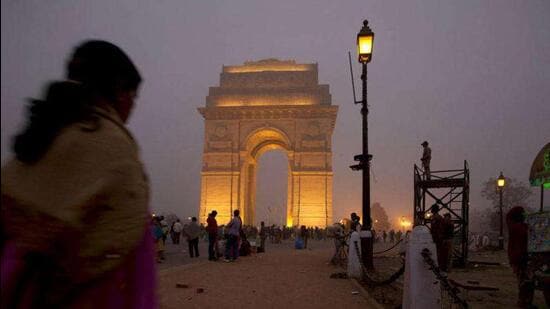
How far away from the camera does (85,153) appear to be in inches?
54.6

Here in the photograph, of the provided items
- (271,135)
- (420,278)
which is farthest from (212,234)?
(271,135)

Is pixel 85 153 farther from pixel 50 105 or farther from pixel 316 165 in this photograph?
pixel 316 165

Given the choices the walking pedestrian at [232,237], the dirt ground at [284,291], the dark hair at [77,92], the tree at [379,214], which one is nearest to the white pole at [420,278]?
the dirt ground at [284,291]

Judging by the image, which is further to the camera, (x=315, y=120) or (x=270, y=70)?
(x=270, y=70)

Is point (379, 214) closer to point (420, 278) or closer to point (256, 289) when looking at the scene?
point (256, 289)

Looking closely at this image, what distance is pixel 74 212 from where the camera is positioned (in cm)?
134

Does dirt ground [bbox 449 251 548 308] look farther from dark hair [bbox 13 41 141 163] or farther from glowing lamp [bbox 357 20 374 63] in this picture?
dark hair [bbox 13 41 141 163]

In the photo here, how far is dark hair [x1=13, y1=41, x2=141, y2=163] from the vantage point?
139 centimetres

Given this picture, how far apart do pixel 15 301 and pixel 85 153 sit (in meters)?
0.48

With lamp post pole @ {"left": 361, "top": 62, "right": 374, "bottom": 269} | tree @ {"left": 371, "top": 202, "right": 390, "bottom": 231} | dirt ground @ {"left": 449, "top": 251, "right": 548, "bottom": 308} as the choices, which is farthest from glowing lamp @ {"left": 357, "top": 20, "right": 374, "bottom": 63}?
tree @ {"left": 371, "top": 202, "right": 390, "bottom": 231}

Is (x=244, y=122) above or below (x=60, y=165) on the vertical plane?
→ above

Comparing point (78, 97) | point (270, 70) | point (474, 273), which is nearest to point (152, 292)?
point (78, 97)

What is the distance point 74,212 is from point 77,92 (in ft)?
1.39

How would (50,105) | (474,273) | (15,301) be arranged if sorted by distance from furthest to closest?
1. (474,273)
2. (50,105)
3. (15,301)
